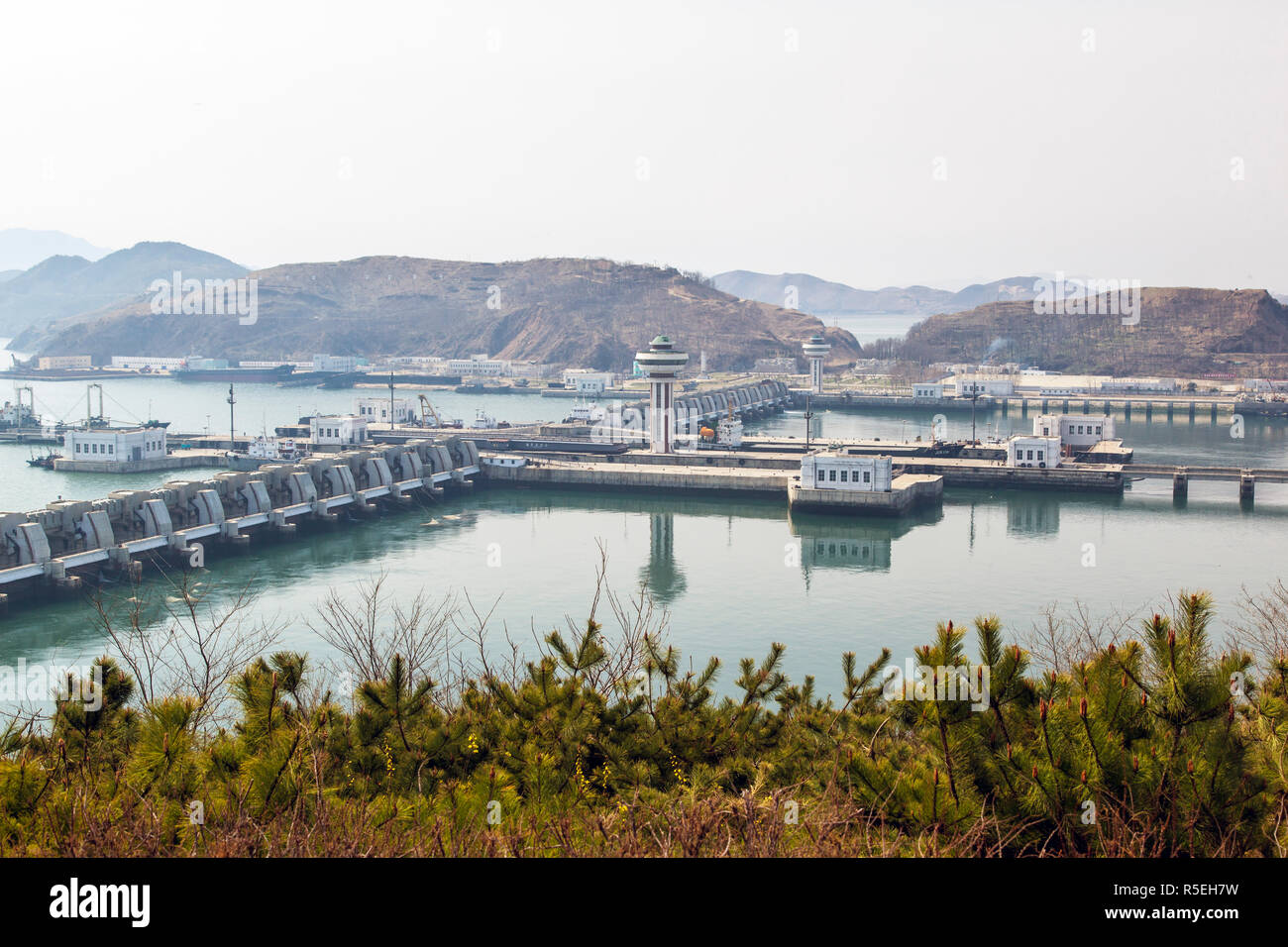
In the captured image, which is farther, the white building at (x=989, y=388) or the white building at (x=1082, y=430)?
the white building at (x=989, y=388)

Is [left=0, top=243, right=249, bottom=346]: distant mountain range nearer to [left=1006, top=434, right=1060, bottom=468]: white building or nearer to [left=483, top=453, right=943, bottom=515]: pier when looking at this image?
[left=483, top=453, right=943, bottom=515]: pier

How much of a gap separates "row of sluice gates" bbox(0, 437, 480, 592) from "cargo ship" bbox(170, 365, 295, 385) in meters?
52.8

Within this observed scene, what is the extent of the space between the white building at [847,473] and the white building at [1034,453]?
6334 mm

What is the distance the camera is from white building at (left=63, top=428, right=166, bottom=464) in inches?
1390

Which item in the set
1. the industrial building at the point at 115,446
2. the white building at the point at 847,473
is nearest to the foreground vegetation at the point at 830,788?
the white building at the point at 847,473

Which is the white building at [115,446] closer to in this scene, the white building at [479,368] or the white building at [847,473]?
the white building at [847,473]

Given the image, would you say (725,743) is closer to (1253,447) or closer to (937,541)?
(937,541)

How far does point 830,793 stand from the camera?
4.33 meters

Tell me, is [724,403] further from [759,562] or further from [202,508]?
[202,508]

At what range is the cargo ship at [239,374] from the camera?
265ft

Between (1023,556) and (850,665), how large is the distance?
17770 mm

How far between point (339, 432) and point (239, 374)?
4637 centimetres

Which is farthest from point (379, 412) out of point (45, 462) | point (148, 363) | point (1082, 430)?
point (148, 363)
